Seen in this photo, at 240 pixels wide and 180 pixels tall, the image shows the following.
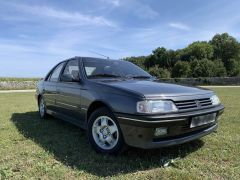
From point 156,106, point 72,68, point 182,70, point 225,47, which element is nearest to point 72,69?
point 72,68

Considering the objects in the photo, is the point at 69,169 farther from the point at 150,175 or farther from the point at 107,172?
the point at 150,175

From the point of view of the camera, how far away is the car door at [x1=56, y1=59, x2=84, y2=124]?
4.66 metres

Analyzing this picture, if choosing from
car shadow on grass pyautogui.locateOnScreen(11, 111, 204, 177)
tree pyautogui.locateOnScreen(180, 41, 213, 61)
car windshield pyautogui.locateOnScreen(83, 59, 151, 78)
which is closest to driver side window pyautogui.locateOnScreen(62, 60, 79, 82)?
car windshield pyautogui.locateOnScreen(83, 59, 151, 78)

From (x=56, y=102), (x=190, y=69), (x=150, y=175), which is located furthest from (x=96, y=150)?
(x=190, y=69)

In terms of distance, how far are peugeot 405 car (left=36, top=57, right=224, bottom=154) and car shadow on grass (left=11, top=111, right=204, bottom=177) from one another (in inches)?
8.8

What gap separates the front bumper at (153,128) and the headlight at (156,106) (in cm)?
8

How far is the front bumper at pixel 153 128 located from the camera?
10.8ft

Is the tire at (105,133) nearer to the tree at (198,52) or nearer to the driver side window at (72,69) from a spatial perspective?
the driver side window at (72,69)

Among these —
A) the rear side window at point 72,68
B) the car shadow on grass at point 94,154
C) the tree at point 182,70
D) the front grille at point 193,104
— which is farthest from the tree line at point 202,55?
the front grille at point 193,104

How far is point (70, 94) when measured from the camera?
495 centimetres

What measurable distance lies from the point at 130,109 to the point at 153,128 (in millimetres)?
382

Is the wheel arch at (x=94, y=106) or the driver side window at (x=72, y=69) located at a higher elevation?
the driver side window at (x=72, y=69)

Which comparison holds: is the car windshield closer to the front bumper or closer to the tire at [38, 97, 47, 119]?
the front bumper

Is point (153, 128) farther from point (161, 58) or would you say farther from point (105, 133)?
point (161, 58)
